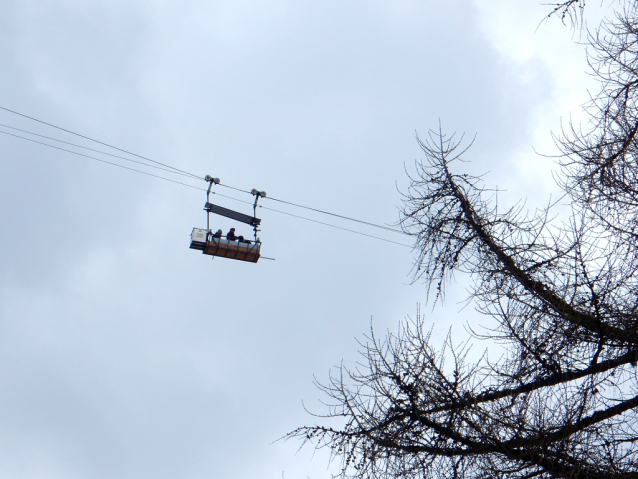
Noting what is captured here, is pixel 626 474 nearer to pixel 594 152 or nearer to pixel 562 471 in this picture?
pixel 562 471

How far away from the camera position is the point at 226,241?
13.3 m

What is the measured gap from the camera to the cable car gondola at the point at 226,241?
42.6ft

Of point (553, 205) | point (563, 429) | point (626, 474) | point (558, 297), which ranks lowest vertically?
point (626, 474)

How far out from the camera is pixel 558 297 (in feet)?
19.8

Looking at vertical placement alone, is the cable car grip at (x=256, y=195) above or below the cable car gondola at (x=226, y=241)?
above

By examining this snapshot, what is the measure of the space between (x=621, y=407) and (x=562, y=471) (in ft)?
2.86

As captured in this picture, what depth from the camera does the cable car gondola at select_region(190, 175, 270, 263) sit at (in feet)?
42.6

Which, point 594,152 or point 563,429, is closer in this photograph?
point 563,429

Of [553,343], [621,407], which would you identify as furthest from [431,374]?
[621,407]

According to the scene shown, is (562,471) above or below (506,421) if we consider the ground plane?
below

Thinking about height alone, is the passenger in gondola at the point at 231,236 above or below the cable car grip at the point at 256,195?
below

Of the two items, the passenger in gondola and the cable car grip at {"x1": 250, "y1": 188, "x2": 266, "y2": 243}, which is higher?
the cable car grip at {"x1": 250, "y1": 188, "x2": 266, "y2": 243}

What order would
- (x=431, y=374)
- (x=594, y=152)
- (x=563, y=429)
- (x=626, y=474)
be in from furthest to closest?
(x=594, y=152)
(x=431, y=374)
(x=563, y=429)
(x=626, y=474)

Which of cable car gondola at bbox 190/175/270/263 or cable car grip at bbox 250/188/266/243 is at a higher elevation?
cable car grip at bbox 250/188/266/243
